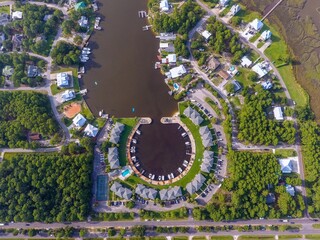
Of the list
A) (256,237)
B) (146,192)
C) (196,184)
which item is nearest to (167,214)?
(146,192)

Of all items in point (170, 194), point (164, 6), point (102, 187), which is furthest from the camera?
point (164, 6)

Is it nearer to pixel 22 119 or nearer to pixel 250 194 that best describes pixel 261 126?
pixel 250 194

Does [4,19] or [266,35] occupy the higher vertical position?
[4,19]

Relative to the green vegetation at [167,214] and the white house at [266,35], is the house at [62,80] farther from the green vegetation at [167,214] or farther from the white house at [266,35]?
the white house at [266,35]

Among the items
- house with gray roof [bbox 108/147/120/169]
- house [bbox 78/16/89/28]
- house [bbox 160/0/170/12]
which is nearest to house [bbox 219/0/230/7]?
house [bbox 160/0/170/12]

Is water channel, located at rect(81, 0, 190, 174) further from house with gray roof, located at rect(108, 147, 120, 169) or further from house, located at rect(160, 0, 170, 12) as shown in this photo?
house with gray roof, located at rect(108, 147, 120, 169)

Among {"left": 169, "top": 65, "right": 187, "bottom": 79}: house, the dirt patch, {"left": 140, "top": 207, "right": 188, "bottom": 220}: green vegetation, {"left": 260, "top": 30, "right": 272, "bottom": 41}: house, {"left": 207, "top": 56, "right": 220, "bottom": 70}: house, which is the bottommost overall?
{"left": 140, "top": 207, "right": 188, "bottom": 220}: green vegetation

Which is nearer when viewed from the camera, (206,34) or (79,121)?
(79,121)
